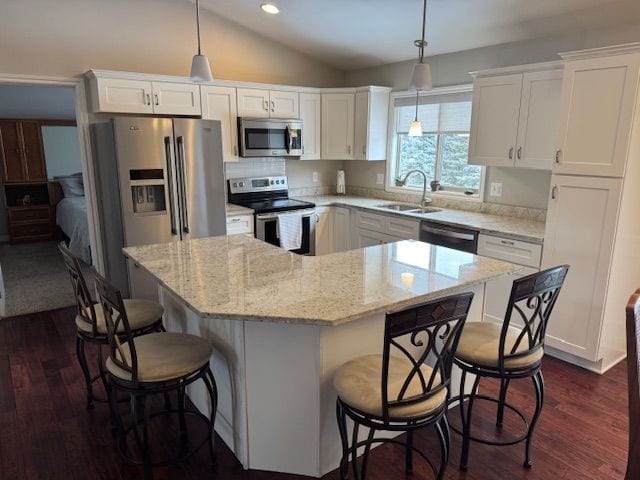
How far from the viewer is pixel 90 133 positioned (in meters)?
4.00

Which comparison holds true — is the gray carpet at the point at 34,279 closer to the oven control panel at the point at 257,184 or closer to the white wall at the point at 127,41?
the oven control panel at the point at 257,184

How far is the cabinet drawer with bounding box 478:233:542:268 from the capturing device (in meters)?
3.22

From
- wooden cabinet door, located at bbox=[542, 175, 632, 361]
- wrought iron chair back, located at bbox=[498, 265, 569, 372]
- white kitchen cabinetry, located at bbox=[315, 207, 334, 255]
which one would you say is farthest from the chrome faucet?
wrought iron chair back, located at bbox=[498, 265, 569, 372]

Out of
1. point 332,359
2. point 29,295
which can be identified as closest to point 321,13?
point 332,359

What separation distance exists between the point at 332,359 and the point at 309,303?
34 cm

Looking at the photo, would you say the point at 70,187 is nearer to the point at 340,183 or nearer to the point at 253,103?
the point at 253,103

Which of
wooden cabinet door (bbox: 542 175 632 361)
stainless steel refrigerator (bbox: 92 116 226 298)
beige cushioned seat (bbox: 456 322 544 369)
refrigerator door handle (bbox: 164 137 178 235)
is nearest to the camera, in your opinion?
beige cushioned seat (bbox: 456 322 544 369)

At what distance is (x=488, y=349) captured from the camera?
205cm

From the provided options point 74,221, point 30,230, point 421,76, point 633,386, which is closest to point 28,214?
point 30,230

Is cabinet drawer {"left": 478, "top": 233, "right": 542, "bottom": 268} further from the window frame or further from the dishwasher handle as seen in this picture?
the window frame

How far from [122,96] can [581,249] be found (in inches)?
150

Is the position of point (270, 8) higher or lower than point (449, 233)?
higher

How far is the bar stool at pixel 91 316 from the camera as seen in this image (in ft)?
7.18

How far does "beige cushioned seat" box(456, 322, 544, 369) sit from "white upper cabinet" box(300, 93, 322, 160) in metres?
3.30
